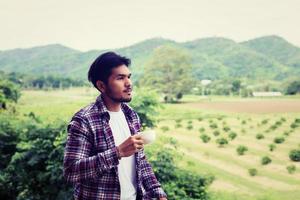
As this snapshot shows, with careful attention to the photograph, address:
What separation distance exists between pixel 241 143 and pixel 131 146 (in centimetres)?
629

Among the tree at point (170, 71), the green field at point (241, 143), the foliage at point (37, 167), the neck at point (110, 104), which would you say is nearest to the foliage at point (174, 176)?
the green field at point (241, 143)

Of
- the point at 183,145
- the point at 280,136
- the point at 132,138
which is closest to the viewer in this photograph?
the point at 132,138

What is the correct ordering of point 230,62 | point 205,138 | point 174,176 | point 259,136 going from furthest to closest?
1. point 230,62
2. point 205,138
3. point 259,136
4. point 174,176

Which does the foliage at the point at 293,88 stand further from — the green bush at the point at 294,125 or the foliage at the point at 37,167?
the foliage at the point at 37,167

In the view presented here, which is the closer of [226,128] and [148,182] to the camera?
[148,182]

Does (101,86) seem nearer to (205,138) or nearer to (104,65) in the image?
(104,65)

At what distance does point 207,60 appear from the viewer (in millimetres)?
17641

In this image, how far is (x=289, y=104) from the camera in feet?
20.9

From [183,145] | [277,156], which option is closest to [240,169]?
[277,156]

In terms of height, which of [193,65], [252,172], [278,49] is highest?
[278,49]

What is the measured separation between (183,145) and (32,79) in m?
8.06

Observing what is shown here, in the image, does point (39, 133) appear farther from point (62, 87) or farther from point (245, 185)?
point (62, 87)

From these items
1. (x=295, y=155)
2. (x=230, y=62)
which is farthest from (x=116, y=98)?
(x=230, y=62)

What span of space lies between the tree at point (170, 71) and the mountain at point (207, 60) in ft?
1.56
